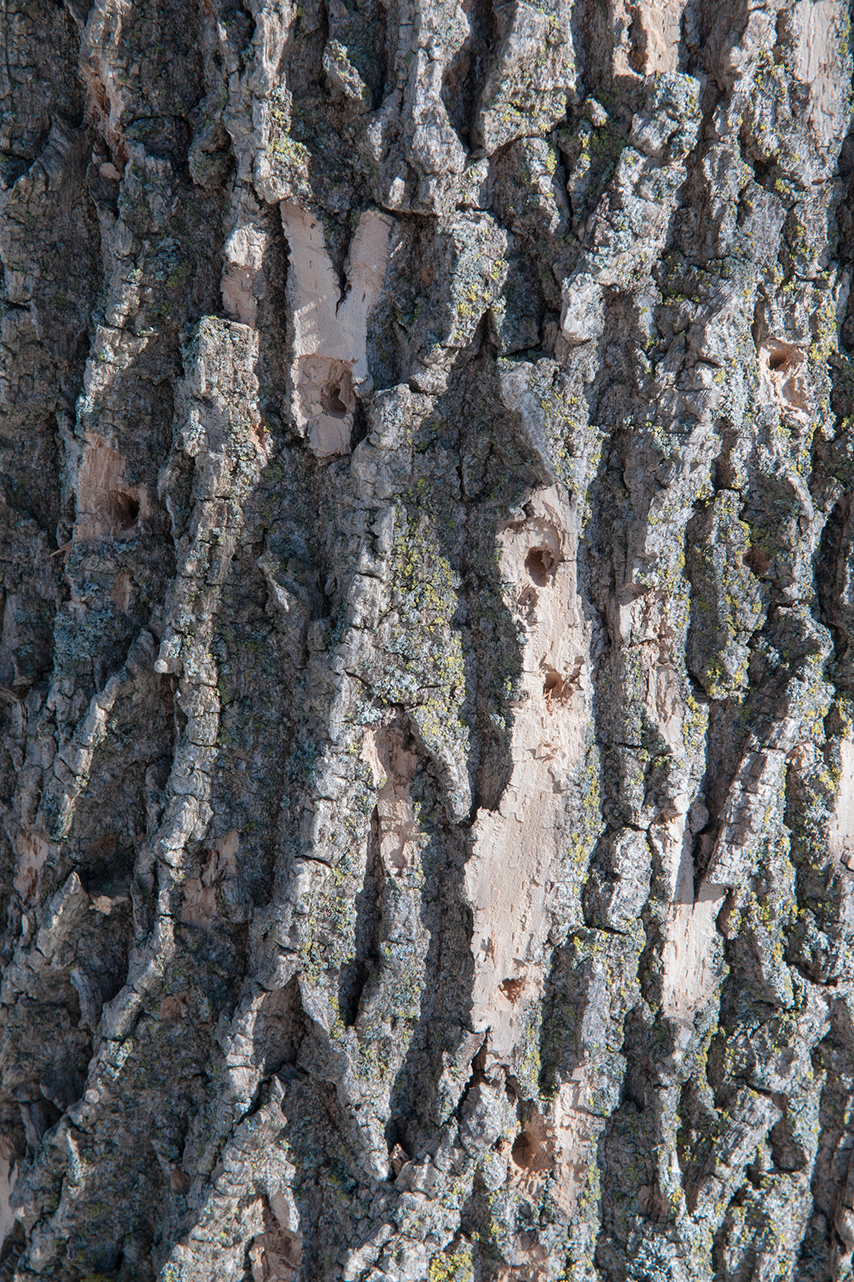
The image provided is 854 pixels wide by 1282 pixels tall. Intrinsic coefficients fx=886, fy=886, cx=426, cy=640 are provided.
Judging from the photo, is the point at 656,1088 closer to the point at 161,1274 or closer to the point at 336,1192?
the point at 336,1192

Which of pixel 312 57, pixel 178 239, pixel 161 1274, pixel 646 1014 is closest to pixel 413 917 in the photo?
pixel 646 1014

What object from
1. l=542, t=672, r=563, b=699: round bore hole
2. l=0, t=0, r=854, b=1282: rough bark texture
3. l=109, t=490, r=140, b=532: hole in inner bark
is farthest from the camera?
l=109, t=490, r=140, b=532: hole in inner bark

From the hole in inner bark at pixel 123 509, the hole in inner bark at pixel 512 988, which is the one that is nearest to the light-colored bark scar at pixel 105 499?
the hole in inner bark at pixel 123 509

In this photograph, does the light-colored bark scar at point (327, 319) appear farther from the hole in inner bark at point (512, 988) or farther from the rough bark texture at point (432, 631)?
the hole in inner bark at point (512, 988)

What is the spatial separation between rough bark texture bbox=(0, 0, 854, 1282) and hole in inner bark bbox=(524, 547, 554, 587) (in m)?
0.02

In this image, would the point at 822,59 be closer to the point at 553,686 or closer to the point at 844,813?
the point at 553,686

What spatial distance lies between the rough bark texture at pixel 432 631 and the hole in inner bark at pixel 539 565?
0.02m

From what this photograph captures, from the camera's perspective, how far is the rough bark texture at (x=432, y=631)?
165 cm

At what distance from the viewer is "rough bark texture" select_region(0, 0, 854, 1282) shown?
64.8 inches

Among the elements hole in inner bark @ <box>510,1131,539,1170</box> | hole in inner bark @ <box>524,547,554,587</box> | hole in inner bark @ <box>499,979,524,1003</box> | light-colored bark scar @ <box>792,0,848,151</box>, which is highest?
light-colored bark scar @ <box>792,0,848,151</box>

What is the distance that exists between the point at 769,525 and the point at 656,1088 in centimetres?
119

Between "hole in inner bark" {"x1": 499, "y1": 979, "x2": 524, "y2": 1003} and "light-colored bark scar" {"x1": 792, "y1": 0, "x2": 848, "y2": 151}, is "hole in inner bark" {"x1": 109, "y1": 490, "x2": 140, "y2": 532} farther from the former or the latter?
"light-colored bark scar" {"x1": 792, "y1": 0, "x2": 848, "y2": 151}

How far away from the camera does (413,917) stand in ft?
5.79

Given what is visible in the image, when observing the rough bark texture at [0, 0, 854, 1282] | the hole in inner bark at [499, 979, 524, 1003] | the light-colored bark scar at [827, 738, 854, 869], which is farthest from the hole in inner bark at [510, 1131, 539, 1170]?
the light-colored bark scar at [827, 738, 854, 869]
